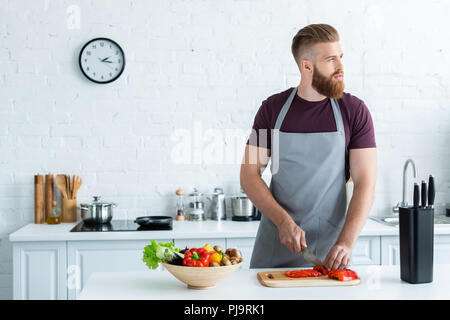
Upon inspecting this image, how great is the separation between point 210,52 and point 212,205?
3.67 ft

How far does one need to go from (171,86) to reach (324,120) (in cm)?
168

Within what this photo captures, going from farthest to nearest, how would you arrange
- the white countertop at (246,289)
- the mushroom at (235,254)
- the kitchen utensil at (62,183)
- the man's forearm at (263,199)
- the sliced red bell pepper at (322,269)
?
the kitchen utensil at (62,183) < the man's forearm at (263,199) < the sliced red bell pepper at (322,269) < the mushroom at (235,254) < the white countertop at (246,289)

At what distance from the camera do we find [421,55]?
3.89 meters

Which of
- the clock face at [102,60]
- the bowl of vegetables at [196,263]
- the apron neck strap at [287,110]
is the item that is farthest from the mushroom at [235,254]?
the clock face at [102,60]

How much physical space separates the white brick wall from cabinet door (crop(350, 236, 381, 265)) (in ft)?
2.38

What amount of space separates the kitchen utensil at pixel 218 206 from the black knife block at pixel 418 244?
1.98m

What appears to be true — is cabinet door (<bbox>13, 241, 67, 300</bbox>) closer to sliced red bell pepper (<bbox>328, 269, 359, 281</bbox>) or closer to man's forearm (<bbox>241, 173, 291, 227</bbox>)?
man's forearm (<bbox>241, 173, 291, 227</bbox>)

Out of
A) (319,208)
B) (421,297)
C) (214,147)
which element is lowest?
(421,297)

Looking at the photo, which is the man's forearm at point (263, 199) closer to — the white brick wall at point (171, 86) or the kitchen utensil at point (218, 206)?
the kitchen utensil at point (218, 206)

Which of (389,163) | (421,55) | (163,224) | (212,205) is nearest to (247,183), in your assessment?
(163,224)

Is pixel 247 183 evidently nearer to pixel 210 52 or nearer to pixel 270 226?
pixel 270 226

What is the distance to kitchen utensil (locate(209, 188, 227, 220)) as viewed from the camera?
12.0 ft

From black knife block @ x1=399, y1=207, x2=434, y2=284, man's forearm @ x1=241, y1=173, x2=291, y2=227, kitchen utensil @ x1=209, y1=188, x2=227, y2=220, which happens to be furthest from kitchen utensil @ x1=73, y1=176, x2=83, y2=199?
black knife block @ x1=399, y1=207, x2=434, y2=284

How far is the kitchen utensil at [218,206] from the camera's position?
3.65m
